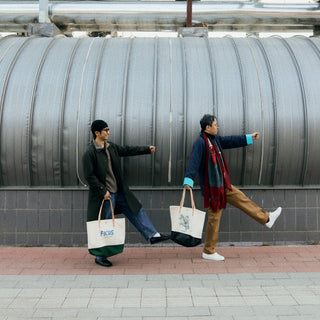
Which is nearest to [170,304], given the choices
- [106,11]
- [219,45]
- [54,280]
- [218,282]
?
[218,282]

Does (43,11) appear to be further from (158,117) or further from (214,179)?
(214,179)

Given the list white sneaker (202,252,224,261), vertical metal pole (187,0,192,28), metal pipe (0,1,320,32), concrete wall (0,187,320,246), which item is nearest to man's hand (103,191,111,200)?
concrete wall (0,187,320,246)

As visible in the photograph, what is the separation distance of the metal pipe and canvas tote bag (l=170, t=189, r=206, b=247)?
511 cm

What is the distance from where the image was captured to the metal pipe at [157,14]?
9.19 metres

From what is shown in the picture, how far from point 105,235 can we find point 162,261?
0.95 metres

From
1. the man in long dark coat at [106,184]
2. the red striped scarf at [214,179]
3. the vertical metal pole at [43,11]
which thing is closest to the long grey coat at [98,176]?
the man in long dark coat at [106,184]

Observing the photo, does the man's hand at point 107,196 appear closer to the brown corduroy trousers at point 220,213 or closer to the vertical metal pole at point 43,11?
the brown corduroy trousers at point 220,213

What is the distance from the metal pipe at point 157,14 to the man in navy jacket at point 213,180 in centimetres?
431

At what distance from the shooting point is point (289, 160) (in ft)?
21.6

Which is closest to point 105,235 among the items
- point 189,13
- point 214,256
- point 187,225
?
point 187,225

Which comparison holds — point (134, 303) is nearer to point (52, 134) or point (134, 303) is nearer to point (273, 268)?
point (273, 268)

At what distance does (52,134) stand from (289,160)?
3669 mm

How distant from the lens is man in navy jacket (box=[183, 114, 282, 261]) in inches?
224

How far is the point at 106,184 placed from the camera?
5688 millimetres
